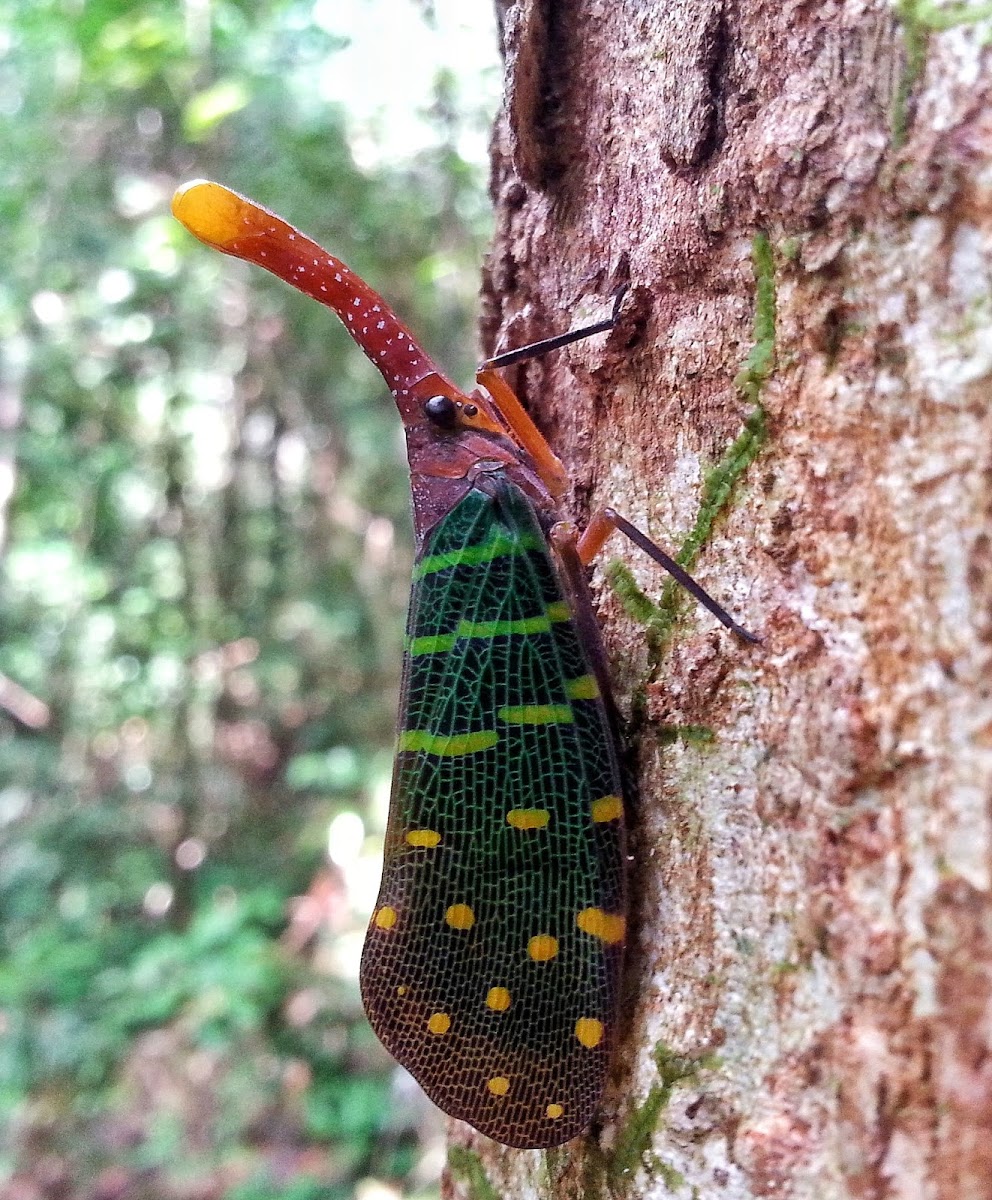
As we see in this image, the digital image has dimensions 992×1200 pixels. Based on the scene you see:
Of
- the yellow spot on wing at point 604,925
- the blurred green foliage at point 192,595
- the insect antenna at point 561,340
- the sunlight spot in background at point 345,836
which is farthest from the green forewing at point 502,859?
the sunlight spot in background at point 345,836

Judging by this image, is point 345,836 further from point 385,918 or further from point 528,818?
point 528,818

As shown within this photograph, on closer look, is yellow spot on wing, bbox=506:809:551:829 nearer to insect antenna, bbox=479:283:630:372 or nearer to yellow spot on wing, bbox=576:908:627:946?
yellow spot on wing, bbox=576:908:627:946

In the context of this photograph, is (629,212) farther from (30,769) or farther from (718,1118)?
(30,769)

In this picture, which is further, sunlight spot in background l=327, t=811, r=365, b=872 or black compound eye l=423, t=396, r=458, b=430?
sunlight spot in background l=327, t=811, r=365, b=872

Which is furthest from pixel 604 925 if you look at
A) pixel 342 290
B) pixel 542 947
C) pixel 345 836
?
pixel 345 836

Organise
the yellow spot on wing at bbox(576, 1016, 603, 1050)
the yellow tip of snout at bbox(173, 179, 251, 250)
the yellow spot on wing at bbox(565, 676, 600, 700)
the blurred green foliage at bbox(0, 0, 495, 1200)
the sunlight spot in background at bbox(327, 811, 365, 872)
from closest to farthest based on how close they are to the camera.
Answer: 1. the yellow spot on wing at bbox(576, 1016, 603, 1050)
2. the yellow spot on wing at bbox(565, 676, 600, 700)
3. the yellow tip of snout at bbox(173, 179, 251, 250)
4. the blurred green foliage at bbox(0, 0, 495, 1200)
5. the sunlight spot in background at bbox(327, 811, 365, 872)

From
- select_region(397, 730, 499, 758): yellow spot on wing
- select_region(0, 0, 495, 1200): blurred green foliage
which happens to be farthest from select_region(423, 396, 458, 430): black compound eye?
select_region(0, 0, 495, 1200): blurred green foliage

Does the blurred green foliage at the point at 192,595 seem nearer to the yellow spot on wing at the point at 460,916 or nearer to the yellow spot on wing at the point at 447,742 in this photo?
the yellow spot on wing at the point at 447,742
